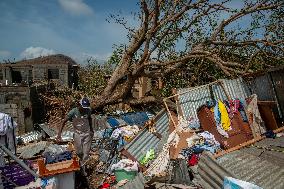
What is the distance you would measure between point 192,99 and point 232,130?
1939 mm

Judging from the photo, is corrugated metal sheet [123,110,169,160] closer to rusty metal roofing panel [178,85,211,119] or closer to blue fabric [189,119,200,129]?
rusty metal roofing panel [178,85,211,119]

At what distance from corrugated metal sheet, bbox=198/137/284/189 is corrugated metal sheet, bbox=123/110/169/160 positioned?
283 cm

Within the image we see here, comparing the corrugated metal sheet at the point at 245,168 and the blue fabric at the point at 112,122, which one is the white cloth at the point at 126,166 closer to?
the corrugated metal sheet at the point at 245,168

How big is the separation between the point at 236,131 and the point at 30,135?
354 inches

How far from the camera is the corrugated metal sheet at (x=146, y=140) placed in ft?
28.9

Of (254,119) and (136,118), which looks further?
(136,118)

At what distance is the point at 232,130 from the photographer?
8328 millimetres

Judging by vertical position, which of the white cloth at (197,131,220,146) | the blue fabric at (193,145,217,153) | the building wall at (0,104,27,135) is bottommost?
the blue fabric at (193,145,217,153)

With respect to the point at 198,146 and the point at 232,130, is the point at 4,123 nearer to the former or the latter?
the point at 198,146

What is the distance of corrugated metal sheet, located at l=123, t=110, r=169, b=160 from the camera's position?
28.9ft

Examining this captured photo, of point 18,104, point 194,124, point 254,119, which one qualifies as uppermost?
point 18,104

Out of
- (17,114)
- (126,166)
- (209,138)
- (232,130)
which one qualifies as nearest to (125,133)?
(126,166)

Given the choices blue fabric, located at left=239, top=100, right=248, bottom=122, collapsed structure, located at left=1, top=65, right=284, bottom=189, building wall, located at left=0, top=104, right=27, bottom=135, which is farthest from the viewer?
building wall, located at left=0, top=104, right=27, bottom=135

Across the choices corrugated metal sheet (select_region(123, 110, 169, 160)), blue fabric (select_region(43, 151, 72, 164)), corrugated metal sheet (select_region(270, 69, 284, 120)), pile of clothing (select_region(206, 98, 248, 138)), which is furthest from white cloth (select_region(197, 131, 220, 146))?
blue fabric (select_region(43, 151, 72, 164))
